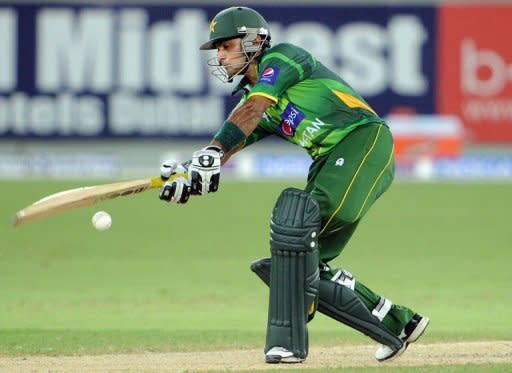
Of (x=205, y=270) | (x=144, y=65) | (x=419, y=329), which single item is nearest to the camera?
(x=419, y=329)

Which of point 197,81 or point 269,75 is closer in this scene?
point 269,75

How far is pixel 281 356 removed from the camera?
625 cm

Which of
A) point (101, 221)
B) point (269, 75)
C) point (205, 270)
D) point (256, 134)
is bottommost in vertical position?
point (205, 270)

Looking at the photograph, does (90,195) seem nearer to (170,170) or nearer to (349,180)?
(170,170)

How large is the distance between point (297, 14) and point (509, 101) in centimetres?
368

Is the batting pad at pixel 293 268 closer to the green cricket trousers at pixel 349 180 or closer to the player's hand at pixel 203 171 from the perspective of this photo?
the green cricket trousers at pixel 349 180

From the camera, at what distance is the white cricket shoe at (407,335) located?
6578 mm

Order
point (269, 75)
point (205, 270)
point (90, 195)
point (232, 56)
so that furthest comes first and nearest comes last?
point (205, 270) → point (232, 56) → point (90, 195) → point (269, 75)

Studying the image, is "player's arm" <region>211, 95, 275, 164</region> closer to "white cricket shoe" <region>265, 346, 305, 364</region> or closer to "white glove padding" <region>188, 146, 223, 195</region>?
"white glove padding" <region>188, 146, 223, 195</region>

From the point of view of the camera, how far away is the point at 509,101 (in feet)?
68.0

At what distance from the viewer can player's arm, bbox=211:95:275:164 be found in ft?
19.9

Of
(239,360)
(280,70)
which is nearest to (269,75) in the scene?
(280,70)

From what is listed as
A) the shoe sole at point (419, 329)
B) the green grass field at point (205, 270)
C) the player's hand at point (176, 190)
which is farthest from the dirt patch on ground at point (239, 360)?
the player's hand at point (176, 190)

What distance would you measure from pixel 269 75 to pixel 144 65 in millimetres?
14405
